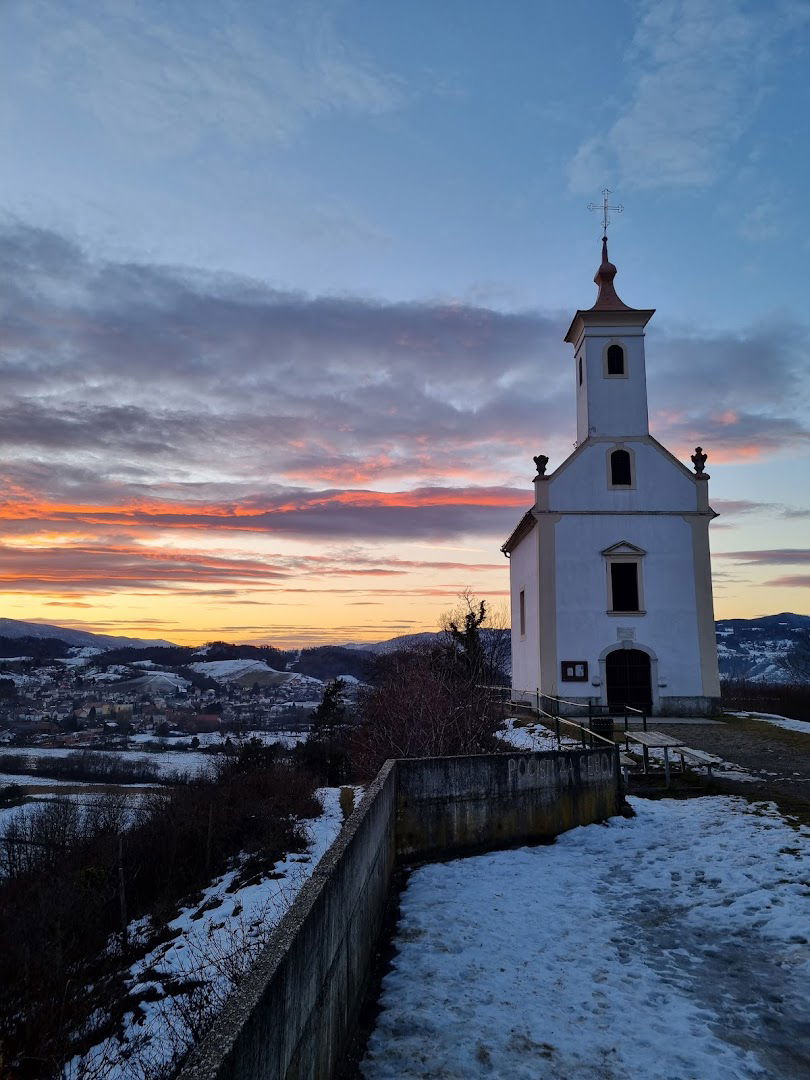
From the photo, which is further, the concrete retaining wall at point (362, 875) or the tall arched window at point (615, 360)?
the tall arched window at point (615, 360)

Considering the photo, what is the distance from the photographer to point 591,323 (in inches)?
1112

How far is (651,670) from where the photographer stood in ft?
80.4

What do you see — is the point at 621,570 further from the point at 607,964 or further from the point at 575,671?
the point at 607,964

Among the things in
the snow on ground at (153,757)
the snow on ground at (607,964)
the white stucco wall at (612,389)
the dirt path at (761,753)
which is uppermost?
the white stucco wall at (612,389)

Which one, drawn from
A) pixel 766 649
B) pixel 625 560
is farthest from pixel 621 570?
pixel 766 649

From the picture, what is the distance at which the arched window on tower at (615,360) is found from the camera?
27922 millimetres

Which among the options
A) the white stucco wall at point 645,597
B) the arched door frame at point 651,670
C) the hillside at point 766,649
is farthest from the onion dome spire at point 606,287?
the hillside at point 766,649

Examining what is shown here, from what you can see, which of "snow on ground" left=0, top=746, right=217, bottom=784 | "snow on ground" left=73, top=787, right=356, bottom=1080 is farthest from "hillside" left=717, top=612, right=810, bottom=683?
"snow on ground" left=73, top=787, right=356, bottom=1080

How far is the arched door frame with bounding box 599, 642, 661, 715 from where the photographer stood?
79.6 feet

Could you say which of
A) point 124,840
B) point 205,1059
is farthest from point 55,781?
point 205,1059

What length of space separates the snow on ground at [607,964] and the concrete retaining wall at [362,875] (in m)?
0.37

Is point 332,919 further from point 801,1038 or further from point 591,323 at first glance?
point 591,323

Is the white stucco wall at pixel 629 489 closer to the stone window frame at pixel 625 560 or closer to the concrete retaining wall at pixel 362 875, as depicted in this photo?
the stone window frame at pixel 625 560

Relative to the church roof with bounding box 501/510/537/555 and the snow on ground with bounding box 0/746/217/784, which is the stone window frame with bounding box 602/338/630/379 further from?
the snow on ground with bounding box 0/746/217/784
